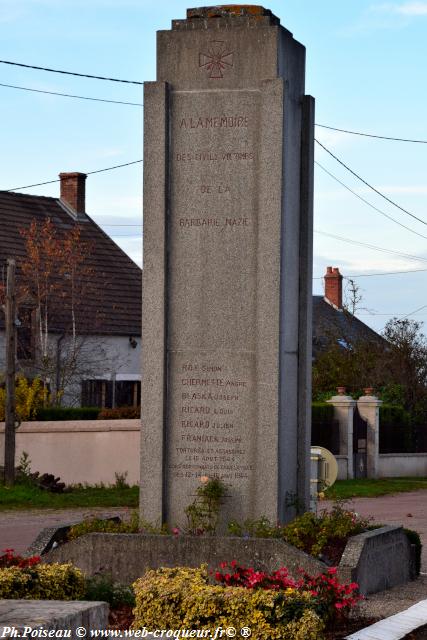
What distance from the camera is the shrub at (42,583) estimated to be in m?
7.59

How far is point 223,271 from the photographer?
11.8 m

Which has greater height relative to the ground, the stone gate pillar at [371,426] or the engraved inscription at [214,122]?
the engraved inscription at [214,122]

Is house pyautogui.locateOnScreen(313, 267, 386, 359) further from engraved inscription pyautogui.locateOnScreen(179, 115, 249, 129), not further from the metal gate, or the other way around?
engraved inscription pyautogui.locateOnScreen(179, 115, 249, 129)

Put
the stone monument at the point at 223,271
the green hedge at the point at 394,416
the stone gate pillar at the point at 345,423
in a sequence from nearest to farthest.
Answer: the stone monument at the point at 223,271
the stone gate pillar at the point at 345,423
the green hedge at the point at 394,416

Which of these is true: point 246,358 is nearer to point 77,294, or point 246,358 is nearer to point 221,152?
point 221,152

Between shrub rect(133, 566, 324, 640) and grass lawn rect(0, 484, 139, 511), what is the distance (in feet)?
47.2

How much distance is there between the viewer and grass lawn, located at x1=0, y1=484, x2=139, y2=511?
2297 cm

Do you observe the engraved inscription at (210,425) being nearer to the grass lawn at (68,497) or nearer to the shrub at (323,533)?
the shrub at (323,533)

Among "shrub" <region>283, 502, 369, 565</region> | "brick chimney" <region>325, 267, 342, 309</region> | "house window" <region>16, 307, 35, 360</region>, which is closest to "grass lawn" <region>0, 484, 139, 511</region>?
"shrub" <region>283, 502, 369, 565</region>

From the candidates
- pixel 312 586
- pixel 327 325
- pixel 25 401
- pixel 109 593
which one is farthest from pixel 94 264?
pixel 312 586

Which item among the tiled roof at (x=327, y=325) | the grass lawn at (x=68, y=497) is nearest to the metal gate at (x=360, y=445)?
the grass lawn at (x=68, y=497)

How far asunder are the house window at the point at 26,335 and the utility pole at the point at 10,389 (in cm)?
1088

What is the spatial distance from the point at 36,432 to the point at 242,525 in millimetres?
16652

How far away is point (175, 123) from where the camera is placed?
1198 cm
